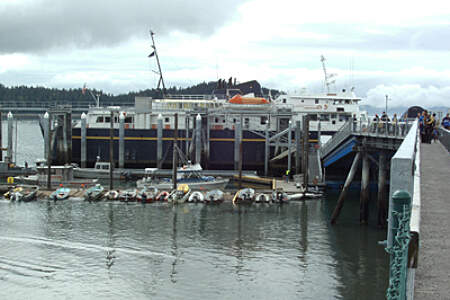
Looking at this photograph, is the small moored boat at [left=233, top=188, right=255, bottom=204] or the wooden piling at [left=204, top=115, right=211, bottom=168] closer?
the small moored boat at [left=233, top=188, right=255, bottom=204]

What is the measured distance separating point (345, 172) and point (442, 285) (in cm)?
4810

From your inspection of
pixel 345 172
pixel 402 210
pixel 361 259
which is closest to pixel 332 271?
pixel 361 259

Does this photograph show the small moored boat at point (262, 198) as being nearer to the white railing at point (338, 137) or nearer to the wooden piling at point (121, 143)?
the white railing at point (338, 137)

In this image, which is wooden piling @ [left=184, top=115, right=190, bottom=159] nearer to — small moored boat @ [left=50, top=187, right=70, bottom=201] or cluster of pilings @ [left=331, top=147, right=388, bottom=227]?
small moored boat @ [left=50, top=187, right=70, bottom=201]

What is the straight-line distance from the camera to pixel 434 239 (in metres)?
7.98

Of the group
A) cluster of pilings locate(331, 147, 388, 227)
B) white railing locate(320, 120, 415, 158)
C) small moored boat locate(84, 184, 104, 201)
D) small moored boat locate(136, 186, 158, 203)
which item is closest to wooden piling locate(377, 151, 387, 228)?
cluster of pilings locate(331, 147, 388, 227)

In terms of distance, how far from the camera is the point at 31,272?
79.2 feet

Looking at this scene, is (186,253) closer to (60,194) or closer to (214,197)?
(214,197)

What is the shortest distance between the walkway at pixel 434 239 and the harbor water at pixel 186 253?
9.71 metres

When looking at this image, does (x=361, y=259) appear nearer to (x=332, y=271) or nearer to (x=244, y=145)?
(x=332, y=271)

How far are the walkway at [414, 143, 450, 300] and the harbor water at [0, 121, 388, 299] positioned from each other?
31.9 feet

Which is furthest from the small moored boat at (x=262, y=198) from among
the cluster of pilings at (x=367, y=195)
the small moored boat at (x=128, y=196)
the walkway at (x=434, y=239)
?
the walkway at (x=434, y=239)

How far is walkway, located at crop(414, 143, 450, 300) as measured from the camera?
5988 mm

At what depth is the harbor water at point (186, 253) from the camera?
878 inches
